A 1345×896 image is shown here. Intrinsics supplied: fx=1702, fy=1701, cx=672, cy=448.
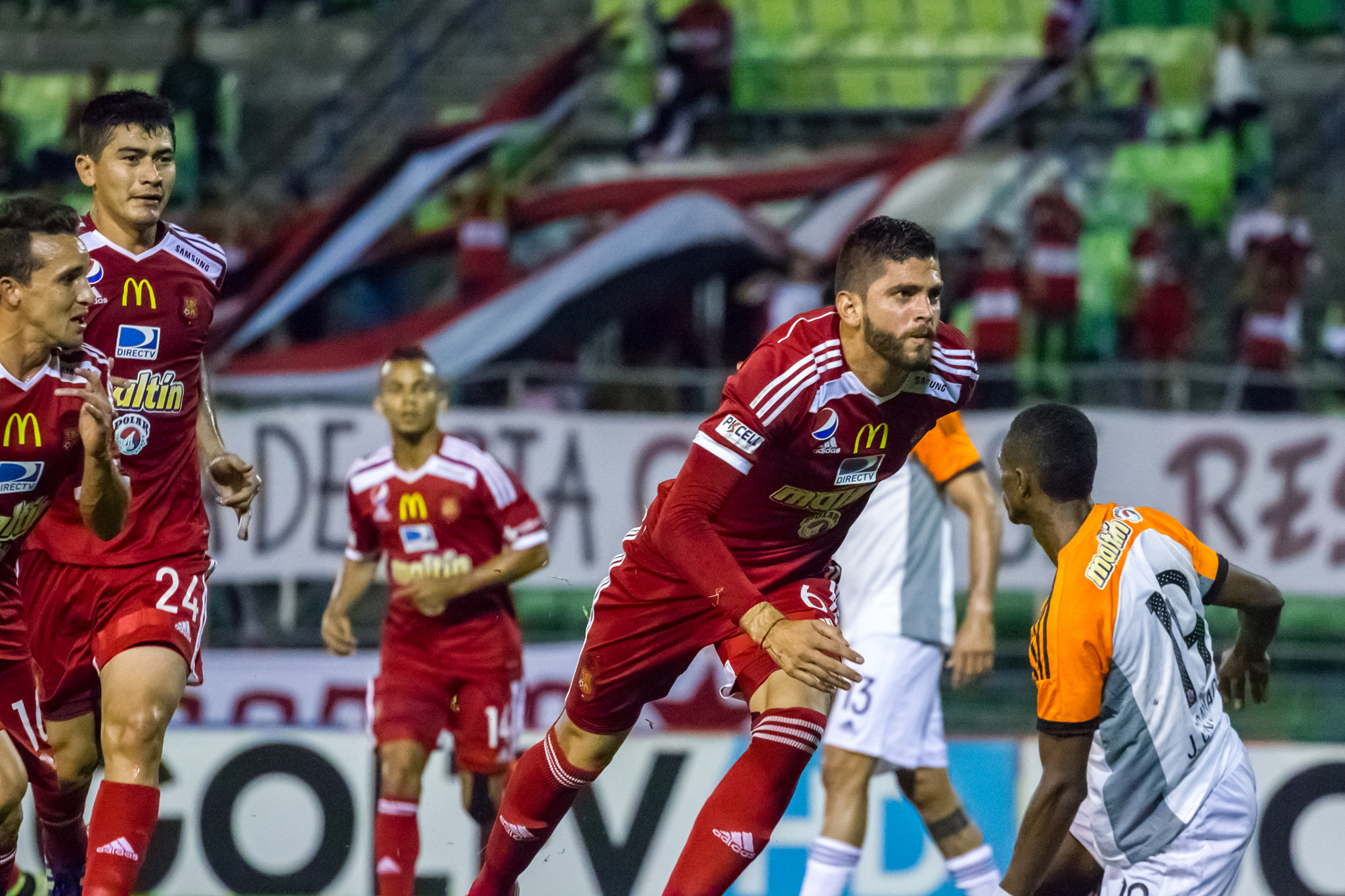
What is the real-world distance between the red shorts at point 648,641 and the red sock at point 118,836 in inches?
50.5

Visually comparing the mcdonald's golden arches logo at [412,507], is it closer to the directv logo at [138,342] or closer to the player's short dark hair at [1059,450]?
the directv logo at [138,342]

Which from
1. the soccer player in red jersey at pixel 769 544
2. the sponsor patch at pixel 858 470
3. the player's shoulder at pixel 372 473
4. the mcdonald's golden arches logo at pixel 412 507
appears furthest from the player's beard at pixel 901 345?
the player's shoulder at pixel 372 473

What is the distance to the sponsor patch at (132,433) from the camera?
16.9 feet

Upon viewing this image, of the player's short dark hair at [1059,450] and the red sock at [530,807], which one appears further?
the red sock at [530,807]

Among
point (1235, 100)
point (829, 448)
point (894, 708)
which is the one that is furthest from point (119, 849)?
point (1235, 100)

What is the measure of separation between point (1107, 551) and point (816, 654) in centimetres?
79

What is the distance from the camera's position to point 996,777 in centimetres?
655

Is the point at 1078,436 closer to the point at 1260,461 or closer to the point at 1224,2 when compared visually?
the point at 1260,461

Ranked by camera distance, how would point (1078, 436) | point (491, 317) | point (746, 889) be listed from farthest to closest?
point (491, 317)
point (746, 889)
point (1078, 436)

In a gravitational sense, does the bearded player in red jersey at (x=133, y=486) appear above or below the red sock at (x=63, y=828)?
above

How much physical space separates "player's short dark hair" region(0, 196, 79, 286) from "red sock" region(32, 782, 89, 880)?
1595mm

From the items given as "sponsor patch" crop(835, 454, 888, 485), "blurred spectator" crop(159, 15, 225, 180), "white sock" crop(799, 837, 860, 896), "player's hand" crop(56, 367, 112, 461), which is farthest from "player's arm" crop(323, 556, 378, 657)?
"blurred spectator" crop(159, 15, 225, 180)

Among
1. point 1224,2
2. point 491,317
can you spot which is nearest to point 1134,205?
point 1224,2

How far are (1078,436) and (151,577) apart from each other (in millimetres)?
2715
